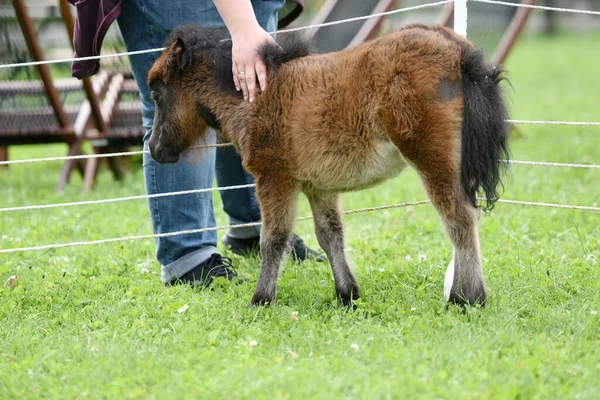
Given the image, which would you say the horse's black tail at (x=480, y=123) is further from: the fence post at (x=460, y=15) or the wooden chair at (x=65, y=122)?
the wooden chair at (x=65, y=122)

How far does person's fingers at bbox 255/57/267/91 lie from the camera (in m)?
3.52

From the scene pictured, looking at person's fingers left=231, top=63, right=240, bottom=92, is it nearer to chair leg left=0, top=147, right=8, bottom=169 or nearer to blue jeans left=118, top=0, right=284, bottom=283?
blue jeans left=118, top=0, right=284, bottom=283

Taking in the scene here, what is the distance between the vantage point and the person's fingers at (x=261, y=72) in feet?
11.6

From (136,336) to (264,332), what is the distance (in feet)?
1.89

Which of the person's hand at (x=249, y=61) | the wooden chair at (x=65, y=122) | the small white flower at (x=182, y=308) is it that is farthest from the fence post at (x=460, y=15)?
the wooden chair at (x=65, y=122)

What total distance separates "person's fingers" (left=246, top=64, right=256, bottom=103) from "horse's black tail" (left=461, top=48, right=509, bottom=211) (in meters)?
0.96

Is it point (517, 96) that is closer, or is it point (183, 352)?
point (183, 352)

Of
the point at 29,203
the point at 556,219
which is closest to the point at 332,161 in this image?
the point at 556,219

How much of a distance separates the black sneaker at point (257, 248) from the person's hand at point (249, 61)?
129 cm

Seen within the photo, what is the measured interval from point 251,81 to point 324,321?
3.81 ft

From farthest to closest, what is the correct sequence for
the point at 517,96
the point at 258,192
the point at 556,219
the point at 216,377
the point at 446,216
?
the point at 517,96 → the point at 556,219 → the point at 258,192 → the point at 446,216 → the point at 216,377

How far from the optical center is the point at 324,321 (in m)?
3.52

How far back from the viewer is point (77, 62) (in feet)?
13.7

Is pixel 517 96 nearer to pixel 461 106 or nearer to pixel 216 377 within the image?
pixel 461 106
